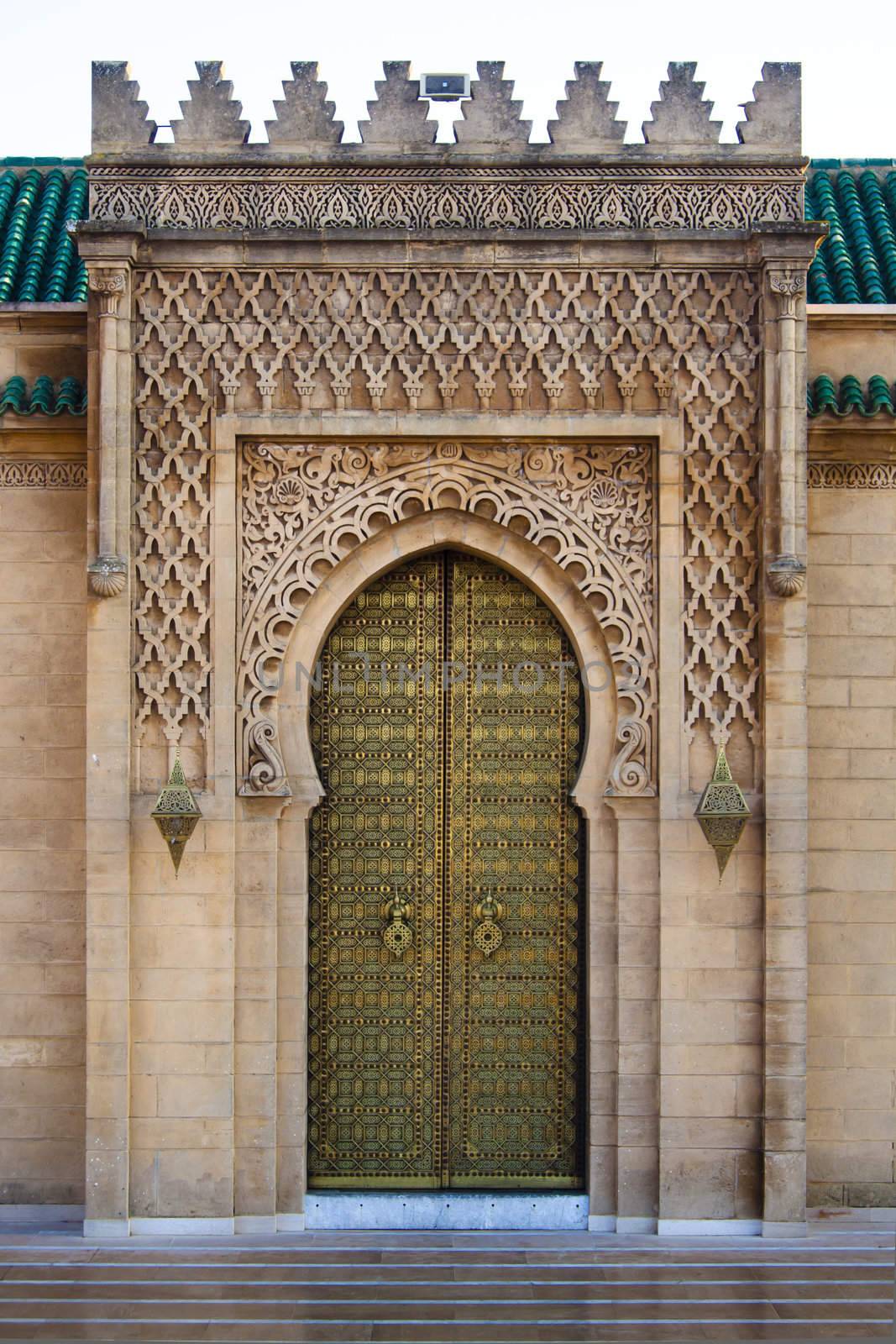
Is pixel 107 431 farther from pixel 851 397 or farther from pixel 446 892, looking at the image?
pixel 851 397

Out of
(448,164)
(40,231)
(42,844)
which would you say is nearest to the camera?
(448,164)

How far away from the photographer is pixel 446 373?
8.08 m

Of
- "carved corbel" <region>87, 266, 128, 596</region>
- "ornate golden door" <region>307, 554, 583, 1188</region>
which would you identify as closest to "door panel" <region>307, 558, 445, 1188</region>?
"ornate golden door" <region>307, 554, 583, 1188</region>

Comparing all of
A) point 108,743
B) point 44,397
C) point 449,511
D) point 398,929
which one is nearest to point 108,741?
point 108,743

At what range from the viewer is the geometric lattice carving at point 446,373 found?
8.06 meters

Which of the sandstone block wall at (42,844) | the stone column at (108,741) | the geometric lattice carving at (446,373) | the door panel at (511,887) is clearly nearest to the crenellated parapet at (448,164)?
the geometric lattice carving at (446,373)

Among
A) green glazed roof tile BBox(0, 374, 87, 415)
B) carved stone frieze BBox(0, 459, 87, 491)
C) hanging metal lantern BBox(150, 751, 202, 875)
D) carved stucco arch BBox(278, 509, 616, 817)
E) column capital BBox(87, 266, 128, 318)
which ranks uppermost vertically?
column capital BBox(87, 266, 128, 318)

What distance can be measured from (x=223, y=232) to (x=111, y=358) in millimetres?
903

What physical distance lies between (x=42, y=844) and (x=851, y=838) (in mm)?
4570

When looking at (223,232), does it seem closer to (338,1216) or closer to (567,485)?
(567,485)

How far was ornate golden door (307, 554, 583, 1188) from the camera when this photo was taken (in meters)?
8.27

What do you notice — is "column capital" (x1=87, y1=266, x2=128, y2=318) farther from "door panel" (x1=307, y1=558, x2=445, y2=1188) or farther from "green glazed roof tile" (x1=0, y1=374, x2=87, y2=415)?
"door panel" (x1=307, y1=558, x2=445, y2=1188)

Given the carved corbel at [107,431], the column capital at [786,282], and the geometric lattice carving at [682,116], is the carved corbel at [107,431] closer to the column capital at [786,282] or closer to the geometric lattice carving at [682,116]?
the geometric lattice carving at [682,116]

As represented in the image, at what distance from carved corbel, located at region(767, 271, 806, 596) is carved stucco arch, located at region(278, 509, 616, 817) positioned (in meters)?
1.03
